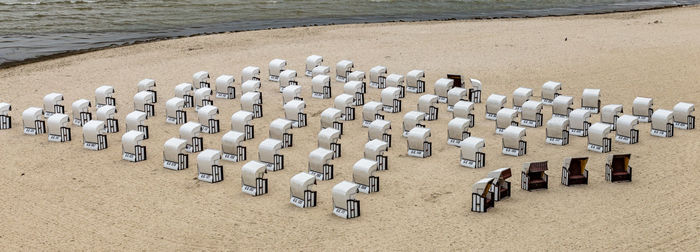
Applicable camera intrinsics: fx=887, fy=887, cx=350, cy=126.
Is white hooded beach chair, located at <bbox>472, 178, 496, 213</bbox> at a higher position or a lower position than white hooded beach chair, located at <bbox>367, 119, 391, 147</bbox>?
lower

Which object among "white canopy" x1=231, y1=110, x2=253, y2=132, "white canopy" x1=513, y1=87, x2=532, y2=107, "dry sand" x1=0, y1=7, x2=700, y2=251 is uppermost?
"white canopy" x1=513, y1=87, x2=532, y2=107

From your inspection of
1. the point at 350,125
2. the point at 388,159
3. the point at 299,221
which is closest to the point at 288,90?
the point at 350,125

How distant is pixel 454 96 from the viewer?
108 ft

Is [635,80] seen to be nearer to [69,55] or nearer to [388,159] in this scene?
[388,159]

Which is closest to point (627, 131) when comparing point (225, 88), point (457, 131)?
point (457, 131)

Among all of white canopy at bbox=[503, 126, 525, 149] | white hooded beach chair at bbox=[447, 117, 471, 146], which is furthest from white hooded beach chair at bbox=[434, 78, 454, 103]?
white canopy at bbox=[503, 126, 525, 149]

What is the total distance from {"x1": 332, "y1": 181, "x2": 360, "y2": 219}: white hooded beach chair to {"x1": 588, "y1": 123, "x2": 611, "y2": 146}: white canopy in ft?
29.3

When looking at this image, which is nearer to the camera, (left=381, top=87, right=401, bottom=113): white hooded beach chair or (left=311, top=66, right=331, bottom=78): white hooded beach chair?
(left=381, top=87, right=401, bottom=113): white hooded beach chair

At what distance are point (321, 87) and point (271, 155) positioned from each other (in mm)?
9601

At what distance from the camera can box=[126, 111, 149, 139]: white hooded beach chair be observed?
99.2 ft

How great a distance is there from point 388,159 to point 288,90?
316 inches

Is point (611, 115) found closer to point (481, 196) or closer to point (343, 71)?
point (481, 196)

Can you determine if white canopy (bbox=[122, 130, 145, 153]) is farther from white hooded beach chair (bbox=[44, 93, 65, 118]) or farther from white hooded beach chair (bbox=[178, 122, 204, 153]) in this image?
white hooded beach chair (bbox=[44, 93, 65, 118])

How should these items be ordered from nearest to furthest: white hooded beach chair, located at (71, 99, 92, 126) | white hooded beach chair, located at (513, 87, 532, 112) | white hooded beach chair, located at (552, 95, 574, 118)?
white hooded beach chair, located at (552, 95, 574, 118) → white hooded beach chair, located at (71, 99, 92, 126) → white hooded beach chair, located at (513, 87, 532, 112)
